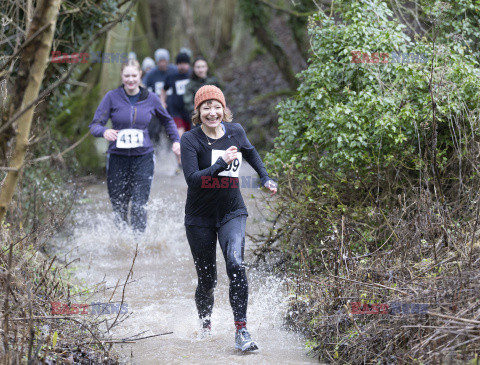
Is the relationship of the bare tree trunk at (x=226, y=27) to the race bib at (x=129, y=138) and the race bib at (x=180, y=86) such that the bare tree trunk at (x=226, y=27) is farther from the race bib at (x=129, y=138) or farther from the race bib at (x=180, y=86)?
the race bib at (x=129, y=138)

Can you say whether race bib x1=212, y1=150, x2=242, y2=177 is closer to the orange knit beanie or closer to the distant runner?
the orange knit beanie

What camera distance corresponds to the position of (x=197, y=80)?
38.1 feet

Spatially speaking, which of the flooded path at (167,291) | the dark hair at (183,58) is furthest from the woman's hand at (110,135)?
the dark hair at (183,58)

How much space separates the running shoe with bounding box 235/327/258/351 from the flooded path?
0.19ft

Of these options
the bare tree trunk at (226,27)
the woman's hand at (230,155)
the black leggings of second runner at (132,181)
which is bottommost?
the black leggings of second runner at (132,181)

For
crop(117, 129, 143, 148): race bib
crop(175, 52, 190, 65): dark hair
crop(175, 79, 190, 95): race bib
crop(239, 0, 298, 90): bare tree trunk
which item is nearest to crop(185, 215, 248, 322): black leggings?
crop(117, 129, 143, 148): race bib

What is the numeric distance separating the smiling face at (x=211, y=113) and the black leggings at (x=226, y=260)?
0.76 m

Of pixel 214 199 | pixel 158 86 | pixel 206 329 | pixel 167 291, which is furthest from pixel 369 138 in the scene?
pixel 158 86

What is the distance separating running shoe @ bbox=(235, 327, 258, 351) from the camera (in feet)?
15.9

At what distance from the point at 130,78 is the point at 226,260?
353cm

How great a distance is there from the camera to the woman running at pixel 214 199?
4984 mm

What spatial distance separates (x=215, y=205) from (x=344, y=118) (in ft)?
6.15

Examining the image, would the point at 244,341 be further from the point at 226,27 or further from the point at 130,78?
the point at 226,27

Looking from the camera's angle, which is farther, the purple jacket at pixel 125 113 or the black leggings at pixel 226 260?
the purple jacket at pixel 125 113
